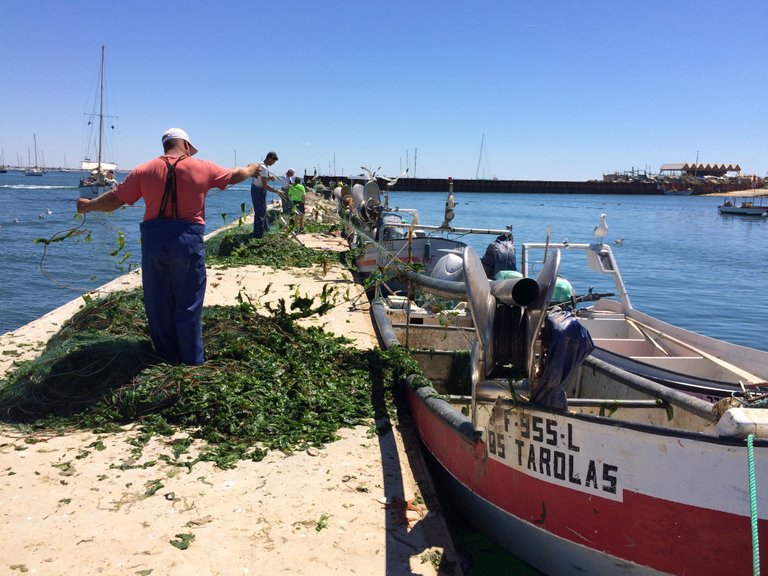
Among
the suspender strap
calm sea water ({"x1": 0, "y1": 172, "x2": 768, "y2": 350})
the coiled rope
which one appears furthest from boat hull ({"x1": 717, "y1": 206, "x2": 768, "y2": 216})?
the coiled rope

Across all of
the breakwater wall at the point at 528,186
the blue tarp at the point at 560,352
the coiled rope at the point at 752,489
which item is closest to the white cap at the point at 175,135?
the blue tarp at the point at 560,352

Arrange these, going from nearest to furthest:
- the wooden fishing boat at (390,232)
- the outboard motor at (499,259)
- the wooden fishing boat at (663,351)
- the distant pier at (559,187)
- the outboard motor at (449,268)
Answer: the wooden fishing boat at (663,351) < the outboard motor at (449,268) < the outboard motor at (499,259) < the wooden fishing boat at (390,232) < the distant pier at (559,187)

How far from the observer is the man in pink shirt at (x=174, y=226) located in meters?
5.59

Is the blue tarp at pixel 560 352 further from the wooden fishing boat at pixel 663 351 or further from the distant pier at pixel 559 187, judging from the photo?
the distant pier at pixel 559 187

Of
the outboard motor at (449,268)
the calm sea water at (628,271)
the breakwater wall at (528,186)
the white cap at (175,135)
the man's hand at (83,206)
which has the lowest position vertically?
the calm sea water at (628,271)

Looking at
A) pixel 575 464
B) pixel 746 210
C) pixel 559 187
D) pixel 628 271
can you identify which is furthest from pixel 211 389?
pixel 559 187

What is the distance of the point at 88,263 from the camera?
26.5 metres

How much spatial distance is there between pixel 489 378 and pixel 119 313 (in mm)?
4839

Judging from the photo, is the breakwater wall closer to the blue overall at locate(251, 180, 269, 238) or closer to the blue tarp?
the blue overall at locate(251, 180, 269, 238)

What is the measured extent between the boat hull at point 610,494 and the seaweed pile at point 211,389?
1739 mm

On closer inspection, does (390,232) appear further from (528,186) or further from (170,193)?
(528,186)

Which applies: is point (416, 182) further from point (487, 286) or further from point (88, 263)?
point (487, 286)

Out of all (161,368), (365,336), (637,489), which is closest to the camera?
(637,489)

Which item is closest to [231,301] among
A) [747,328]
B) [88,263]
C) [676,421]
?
[676,421]
